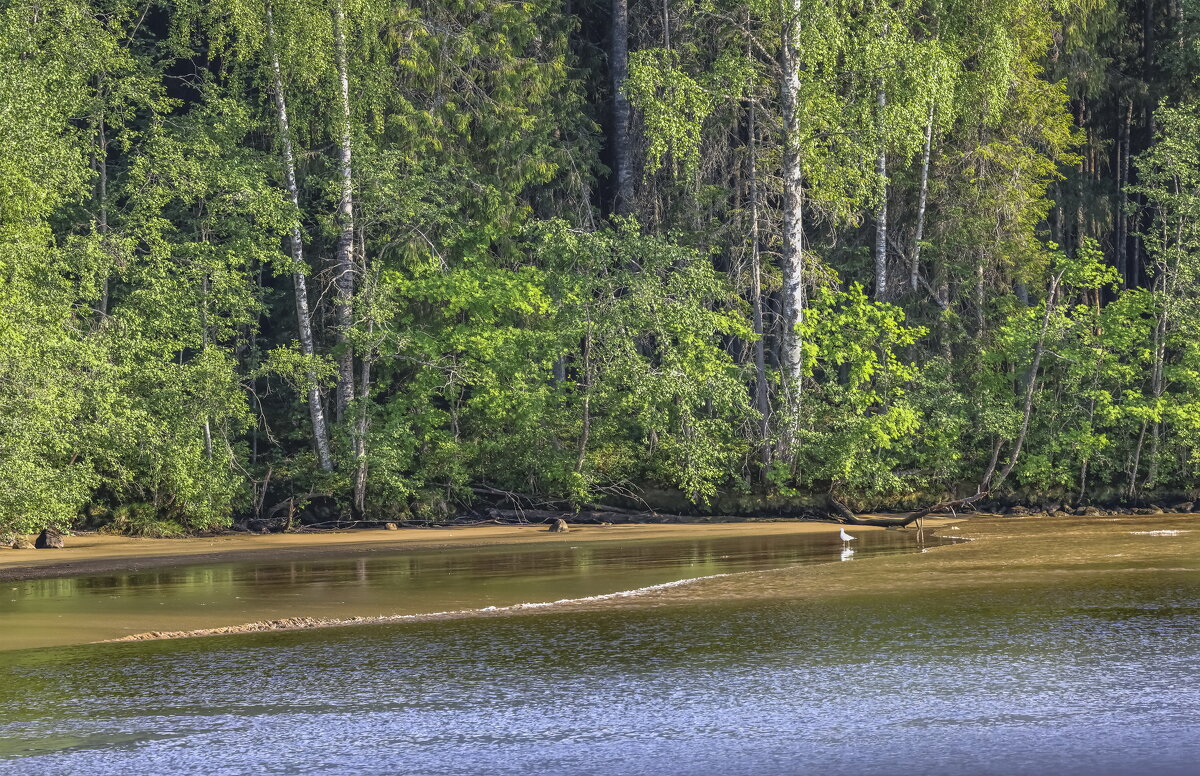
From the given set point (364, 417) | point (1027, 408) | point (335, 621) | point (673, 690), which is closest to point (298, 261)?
point (364, 417)

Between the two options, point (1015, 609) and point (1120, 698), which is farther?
point (1015, 609)

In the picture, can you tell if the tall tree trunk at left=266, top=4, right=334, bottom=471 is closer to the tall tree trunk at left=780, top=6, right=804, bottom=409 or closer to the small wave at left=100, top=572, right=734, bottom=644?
the tall tree trunk at left=780, top=6, right=804, bottom=409

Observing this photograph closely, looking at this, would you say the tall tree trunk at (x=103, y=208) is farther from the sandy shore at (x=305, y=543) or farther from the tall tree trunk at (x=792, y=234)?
the tall tree trunk at (x=792, y=234)

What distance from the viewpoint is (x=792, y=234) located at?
2770 centimetres

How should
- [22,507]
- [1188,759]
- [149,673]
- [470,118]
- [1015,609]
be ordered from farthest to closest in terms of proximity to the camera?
[470,118], [22,507], [1015,609], [149,673], [1188,759]

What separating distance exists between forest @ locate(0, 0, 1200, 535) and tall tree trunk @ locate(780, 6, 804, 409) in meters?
0.10

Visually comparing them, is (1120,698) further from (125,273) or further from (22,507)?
(125,273)

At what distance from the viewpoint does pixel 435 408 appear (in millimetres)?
28812

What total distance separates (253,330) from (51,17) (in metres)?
7.62

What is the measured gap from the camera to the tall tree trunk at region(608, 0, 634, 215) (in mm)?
33625

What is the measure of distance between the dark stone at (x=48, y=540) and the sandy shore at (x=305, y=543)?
0.26 meters

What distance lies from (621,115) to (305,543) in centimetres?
1548

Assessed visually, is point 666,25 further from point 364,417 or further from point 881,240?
point 364,417

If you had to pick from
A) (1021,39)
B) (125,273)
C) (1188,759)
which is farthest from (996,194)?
(1188,759)
